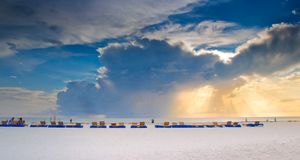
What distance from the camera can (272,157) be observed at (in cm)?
2386

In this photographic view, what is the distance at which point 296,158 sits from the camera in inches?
907

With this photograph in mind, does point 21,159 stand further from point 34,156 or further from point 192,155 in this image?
point 192,155

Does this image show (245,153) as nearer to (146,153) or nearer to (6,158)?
(146,153)

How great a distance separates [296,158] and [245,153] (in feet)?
13.7

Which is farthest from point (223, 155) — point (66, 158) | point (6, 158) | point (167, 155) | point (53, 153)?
point (6, 158)

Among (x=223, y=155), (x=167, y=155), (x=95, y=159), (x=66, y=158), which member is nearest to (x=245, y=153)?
(x=223, y=155)

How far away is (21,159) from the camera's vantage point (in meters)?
23.2

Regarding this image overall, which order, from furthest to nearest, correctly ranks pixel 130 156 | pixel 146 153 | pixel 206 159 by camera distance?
1. pixel 146 153
2. pixel 130 156
3. pixel 206 159

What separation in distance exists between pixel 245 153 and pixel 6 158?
18.7 meters

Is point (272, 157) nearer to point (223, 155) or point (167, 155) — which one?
point (223, 155)

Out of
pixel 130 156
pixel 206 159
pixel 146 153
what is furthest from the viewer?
pixel 146 153

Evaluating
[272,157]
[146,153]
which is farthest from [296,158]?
[146,153]

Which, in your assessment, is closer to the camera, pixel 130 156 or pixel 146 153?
pixel 130 156

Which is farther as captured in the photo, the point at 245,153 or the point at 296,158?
the point at 245,153
